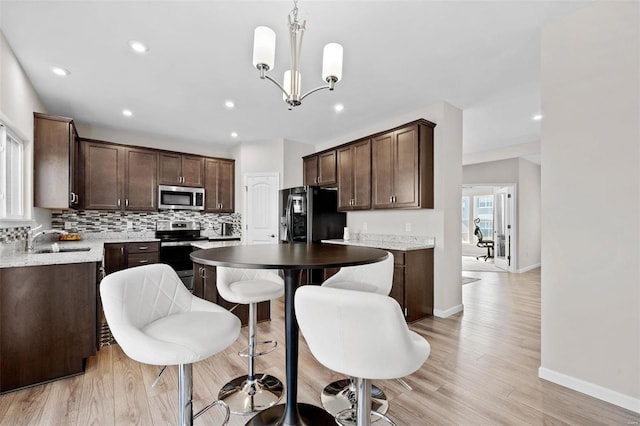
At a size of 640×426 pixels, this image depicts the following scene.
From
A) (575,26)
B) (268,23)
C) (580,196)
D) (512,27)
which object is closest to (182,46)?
(268,23)

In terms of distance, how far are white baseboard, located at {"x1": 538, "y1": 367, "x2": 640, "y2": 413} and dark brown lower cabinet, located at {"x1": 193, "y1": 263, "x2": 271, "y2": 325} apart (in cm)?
252

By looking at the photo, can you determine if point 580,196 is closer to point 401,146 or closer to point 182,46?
point 401,146

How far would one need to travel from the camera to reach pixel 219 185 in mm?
5434

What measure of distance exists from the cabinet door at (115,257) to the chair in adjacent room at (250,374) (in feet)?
9.24

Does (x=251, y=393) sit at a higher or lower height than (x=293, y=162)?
lower

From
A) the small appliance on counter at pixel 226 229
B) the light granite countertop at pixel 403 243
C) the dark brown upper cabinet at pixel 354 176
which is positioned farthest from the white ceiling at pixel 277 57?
the small appliance on counter at pixel 226 229

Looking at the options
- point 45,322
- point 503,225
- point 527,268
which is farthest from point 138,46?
point 527,268

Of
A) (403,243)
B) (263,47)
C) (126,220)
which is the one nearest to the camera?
(263,47)

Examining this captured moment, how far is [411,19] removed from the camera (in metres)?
2.09

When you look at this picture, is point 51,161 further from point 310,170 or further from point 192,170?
point 310,170

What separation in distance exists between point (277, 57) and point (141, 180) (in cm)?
336

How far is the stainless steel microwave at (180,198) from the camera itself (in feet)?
15.8

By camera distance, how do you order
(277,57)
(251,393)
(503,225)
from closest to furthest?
1. (251,393)
2. (277,57)
3. (503,225)

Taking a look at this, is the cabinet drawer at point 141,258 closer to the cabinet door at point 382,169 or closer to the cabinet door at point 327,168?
the cabinet door at point 327,168
